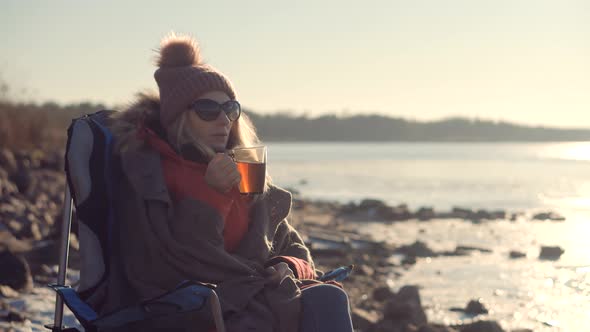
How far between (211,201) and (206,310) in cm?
58

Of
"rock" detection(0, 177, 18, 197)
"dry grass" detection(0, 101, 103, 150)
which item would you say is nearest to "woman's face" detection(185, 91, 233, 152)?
"rock" detection(0, 177, 18, 197)

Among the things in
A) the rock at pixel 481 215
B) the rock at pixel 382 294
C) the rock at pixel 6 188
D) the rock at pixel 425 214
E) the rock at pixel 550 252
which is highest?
the rock at pixel 6 188

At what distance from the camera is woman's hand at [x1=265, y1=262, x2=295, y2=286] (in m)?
3.44

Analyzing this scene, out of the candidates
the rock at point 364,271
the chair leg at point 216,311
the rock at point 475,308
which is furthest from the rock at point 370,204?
the chair leg at point 216,311

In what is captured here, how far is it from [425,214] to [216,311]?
1561cm

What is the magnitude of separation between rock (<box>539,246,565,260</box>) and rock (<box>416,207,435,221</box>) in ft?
18.4

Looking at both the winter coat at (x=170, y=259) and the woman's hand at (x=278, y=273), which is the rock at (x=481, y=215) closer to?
the woman's hand at (x=278, y=273)

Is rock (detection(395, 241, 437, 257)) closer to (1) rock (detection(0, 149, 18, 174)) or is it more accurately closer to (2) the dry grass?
(1) rock (detection(0, 149, 18, 174))

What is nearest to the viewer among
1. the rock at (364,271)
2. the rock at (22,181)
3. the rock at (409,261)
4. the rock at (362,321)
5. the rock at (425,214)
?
the rock at (362,321)

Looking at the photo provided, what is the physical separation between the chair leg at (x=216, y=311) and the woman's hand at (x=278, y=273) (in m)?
0.38

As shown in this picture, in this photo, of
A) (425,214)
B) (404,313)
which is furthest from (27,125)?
(404,313)

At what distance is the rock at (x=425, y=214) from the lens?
709 inches

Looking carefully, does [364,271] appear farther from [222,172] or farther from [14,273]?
[222,172]

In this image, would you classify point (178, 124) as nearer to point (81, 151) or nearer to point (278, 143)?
point (81, 151)
